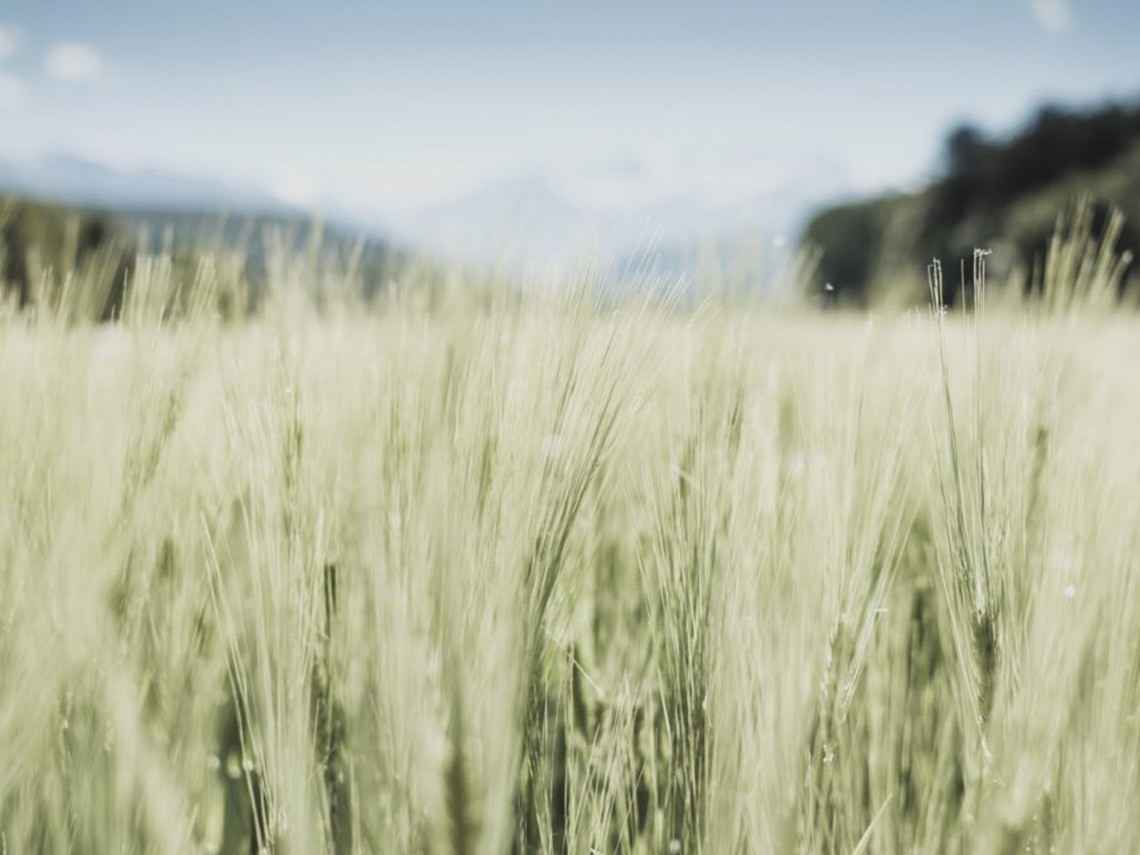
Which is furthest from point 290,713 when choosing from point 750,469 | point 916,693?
point 916,693

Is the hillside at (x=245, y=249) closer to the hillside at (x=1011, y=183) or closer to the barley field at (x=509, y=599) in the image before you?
the barley field at (x=509, y=599)

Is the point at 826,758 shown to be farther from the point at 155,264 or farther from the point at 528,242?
the point at 155,264

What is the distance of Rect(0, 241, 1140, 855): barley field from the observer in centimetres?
59

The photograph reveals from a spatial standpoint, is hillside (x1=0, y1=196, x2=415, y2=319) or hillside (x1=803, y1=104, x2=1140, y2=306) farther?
hillside (x1=803, y1=104, x2=1140, y2=306)

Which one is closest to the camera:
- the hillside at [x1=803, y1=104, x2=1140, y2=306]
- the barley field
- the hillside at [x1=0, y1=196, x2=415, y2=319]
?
the barley field

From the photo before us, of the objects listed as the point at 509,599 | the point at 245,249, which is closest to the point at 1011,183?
the point at 245,249

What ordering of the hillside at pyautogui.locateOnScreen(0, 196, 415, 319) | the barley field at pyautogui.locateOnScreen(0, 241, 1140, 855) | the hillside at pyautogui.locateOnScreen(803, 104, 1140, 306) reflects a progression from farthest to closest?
the hillside at pyautogui.locateOnScreen(803, 104, 1140, 306), the hillside at pyautogui.locateOnScreen(0, 196, 415, 319), the barley field at pyautogui.locateOnScreen(0, 241, 1140, 855)

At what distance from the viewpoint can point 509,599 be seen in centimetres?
56

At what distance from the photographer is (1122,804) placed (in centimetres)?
66

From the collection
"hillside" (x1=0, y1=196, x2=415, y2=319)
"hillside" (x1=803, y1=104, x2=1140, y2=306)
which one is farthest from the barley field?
"hillside" (x1=803, y1=104, x2=1140, y2=306)

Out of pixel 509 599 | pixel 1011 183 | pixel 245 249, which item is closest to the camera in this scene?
pixel 509 599

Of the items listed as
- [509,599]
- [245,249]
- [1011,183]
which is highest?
[1011,183]

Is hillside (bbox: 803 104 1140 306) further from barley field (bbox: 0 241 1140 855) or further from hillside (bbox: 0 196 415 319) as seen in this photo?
barley field (bbox: 0 241 1140 855)

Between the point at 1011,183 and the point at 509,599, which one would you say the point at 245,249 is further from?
the point at 1011,183
